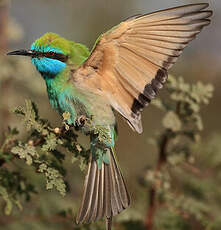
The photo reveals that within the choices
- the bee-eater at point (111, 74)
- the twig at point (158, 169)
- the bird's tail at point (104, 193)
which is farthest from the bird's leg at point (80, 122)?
the twig at point (158, 169)

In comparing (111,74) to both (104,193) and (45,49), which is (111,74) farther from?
(104,193)

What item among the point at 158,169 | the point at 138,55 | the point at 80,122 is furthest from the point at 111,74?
the point at 158,169

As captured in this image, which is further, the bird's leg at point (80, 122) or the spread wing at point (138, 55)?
the bird's leg at point (80, 122)

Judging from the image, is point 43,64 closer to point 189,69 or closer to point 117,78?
point 117,78

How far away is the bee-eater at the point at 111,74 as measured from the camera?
227 centimetres

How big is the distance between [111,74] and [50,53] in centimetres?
35

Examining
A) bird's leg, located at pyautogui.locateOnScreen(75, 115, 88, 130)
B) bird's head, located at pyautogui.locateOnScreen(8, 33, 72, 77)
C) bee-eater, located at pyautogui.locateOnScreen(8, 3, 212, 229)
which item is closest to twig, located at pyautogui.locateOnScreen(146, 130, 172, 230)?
bee-eater, located at pyautogui.locateOnScreen(8, 3, 212, 229)

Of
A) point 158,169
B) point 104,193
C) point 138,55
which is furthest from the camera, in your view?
point 158,169

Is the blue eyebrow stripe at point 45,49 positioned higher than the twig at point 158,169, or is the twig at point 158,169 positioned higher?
the blue eyebrow stripe at point 45,49

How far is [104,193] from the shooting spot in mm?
2494

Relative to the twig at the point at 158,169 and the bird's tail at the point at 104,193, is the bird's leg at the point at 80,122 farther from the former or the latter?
the twig at the point at 158,169

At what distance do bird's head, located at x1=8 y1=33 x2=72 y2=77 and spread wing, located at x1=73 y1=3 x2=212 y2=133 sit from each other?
12cm

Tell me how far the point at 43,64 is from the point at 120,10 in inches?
103

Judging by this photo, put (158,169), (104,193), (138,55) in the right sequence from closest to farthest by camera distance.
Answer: (138,55)
(104,193)
(158,169)
